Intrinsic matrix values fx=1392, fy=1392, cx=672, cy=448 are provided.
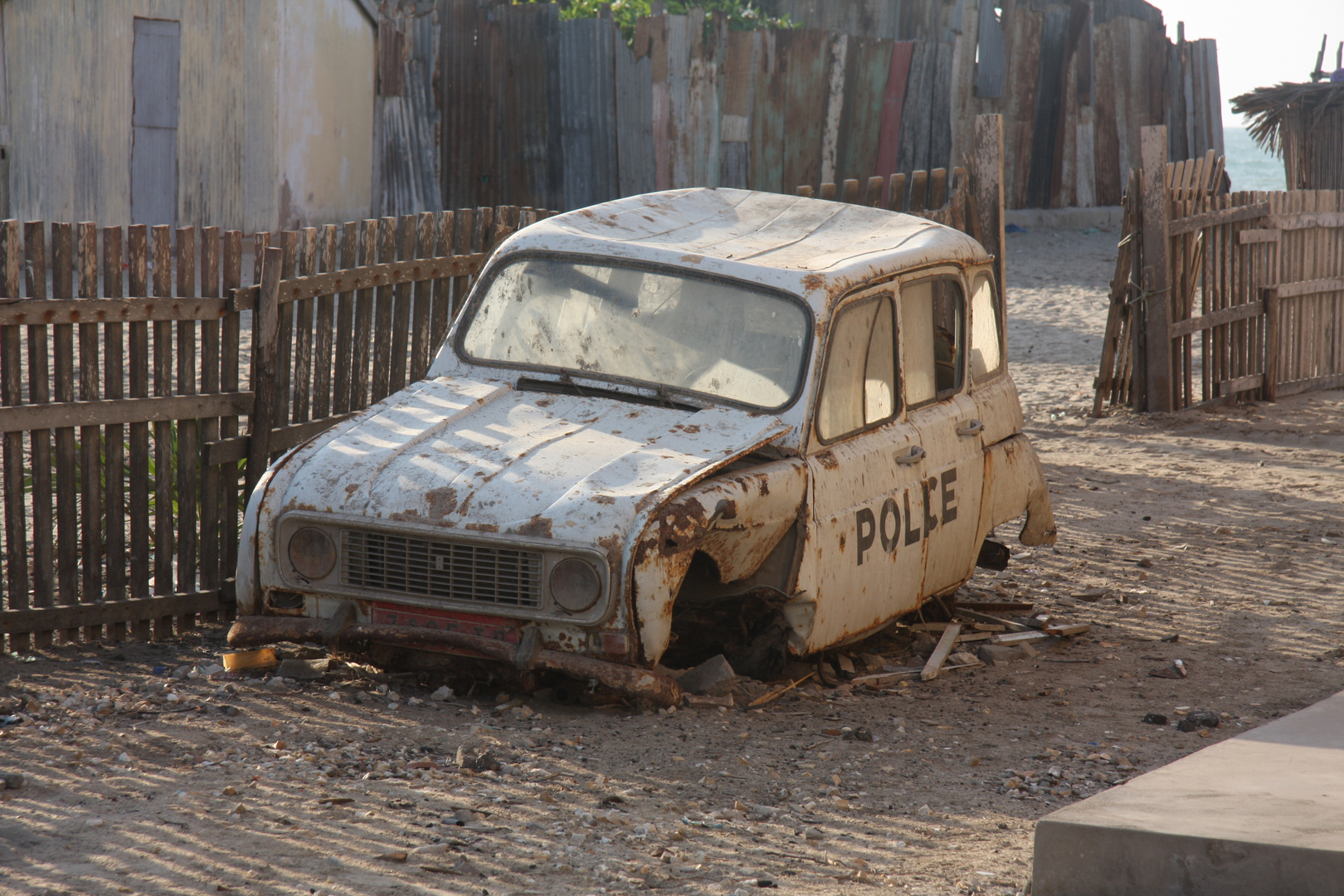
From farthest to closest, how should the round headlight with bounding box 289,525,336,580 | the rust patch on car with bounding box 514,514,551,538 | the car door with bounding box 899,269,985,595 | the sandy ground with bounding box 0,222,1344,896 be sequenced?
1. the car door with bounding box 899,269,985,595
2. the round headlight with bounding box 289,525,336,580
3. the rust patch on car with bounding box 514,514,551,538
4. the sandy ground with bounding box 0,222,1344,896

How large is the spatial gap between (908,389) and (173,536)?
3.25 metres

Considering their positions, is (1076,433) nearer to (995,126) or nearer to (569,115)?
(995,126)

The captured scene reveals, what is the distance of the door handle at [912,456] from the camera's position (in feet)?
18.7

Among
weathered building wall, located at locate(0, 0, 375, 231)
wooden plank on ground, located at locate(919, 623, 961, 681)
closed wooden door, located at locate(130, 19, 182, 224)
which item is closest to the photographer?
wooden plank on ground, located at locate(919, 623, 961, 681)

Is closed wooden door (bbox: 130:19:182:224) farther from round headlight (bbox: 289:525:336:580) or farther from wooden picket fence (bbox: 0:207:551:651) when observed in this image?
round headlight (bbox: 289:525:336:580)

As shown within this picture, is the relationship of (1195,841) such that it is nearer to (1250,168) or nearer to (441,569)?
(441,569)

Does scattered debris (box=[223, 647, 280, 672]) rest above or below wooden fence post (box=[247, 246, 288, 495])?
below

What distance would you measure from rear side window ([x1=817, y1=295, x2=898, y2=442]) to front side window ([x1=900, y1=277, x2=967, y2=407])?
120mm

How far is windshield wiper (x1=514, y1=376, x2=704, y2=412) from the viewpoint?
17.8 ft

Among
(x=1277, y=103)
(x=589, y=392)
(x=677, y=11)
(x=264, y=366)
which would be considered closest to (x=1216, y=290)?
(x=1277, y=103)

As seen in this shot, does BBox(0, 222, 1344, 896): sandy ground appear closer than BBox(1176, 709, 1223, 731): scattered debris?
Yes

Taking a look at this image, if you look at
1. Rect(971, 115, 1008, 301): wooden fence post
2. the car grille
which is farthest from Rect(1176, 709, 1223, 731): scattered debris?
Rect(971, 115, 1008, 301): wooden fence post

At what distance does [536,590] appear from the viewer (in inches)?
184

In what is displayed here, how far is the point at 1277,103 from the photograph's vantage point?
16.1 metres
